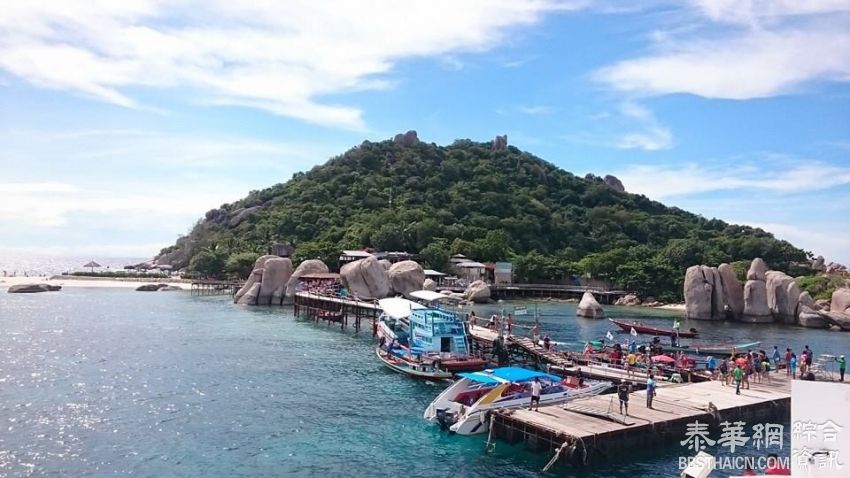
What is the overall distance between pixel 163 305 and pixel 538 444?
76156 mm

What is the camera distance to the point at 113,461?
26578mm

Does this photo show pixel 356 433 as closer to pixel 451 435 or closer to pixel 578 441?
pixel 451 435

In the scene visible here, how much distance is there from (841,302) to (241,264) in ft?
314

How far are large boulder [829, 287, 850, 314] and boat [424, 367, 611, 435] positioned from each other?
61.1 metres

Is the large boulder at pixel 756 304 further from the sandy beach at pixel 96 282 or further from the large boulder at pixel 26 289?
the large boulder at pixel 26 289

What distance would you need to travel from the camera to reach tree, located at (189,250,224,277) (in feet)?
423

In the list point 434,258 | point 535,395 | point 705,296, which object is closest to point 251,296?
point 434,258

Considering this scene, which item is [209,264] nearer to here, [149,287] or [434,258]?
[149,287]

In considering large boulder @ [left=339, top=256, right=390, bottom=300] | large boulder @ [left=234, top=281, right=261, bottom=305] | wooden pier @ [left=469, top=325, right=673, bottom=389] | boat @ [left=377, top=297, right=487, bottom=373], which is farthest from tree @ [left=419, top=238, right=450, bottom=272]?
boat @ [left=377, top=297, right=487, bottom=373]

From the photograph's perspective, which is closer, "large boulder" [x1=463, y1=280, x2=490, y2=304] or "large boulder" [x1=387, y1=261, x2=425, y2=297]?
"large boulder" [x1=387, y1=261, x2=425, y2=297]

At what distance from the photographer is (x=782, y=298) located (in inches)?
3307

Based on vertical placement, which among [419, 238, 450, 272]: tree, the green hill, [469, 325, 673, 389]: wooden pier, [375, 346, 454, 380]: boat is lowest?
[375, 346, 454, 380]: boat

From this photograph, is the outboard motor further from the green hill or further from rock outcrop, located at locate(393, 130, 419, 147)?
rock outcrop, located at locate(393, 130, 419, 147)

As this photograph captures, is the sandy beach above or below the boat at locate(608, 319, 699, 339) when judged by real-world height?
above
